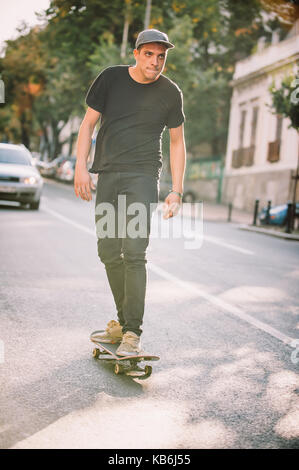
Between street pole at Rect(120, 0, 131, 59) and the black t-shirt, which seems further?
street pole at Rect(120, 0, 131, 59)

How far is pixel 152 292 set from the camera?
6.94 meters

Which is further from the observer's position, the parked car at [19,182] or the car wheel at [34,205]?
the car wheel at [34,205]

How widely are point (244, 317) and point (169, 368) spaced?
1.95 metres

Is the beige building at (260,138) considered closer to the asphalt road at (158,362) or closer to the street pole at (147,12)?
the street pole at (147,12)

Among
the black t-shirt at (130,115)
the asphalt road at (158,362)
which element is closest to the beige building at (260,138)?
the asphalt road at (158,362)

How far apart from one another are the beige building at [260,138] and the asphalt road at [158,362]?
21551 mm

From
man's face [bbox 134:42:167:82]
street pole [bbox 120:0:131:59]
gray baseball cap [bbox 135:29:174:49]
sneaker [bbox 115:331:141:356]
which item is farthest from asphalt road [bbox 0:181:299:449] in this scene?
street pole [bbox 120:0:131:59]

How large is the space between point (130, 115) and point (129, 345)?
141 cm

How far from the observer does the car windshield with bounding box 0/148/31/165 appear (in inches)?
675

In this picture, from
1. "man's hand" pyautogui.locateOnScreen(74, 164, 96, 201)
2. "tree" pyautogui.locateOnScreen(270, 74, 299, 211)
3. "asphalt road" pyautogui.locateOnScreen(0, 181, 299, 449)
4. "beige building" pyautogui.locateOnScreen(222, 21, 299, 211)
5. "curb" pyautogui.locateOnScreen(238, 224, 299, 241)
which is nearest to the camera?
"asphalt road" pyautogui.locateOnScreen(0, 181, 299, 449)

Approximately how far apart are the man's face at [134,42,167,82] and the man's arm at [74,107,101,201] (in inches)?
17.0

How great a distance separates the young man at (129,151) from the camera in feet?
13.2

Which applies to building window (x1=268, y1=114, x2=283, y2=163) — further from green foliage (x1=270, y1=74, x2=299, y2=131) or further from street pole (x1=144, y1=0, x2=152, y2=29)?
green foliage (x1=270, y1=74, x2=299, y2=131)
